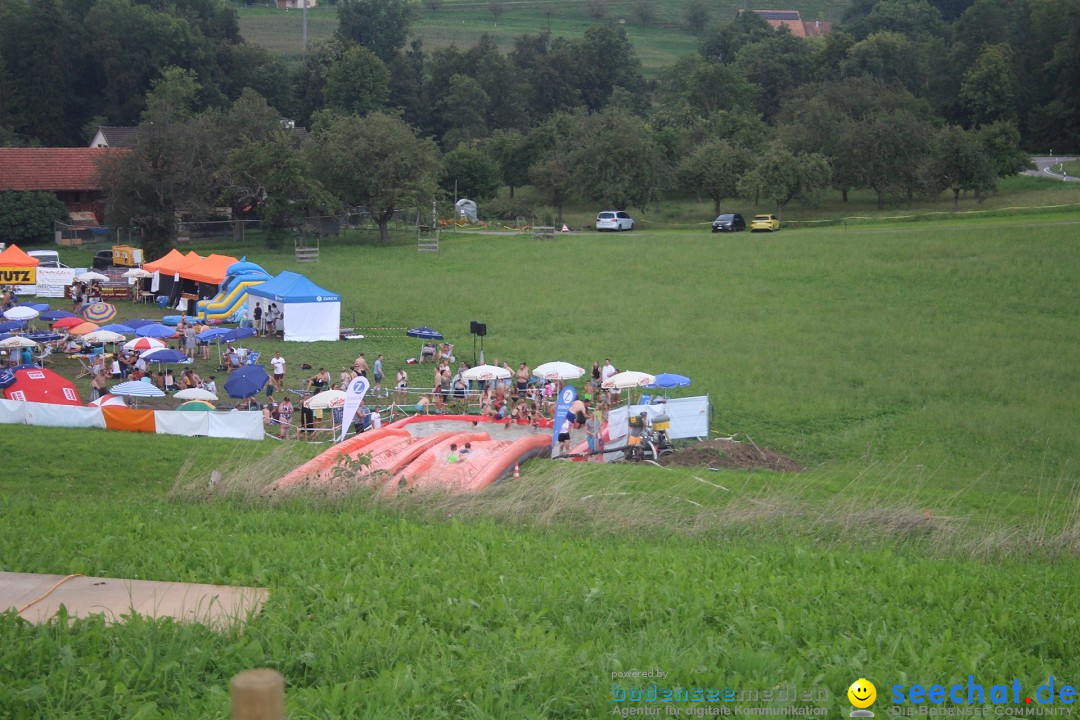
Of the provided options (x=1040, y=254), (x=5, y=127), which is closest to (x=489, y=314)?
(x=1040, y=254)

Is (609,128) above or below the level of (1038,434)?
above

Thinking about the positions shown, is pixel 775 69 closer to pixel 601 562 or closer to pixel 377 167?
pixel 377 167

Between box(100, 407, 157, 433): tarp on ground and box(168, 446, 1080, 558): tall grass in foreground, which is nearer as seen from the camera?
box(168, 446, 1080, 558): tall grass in foreground

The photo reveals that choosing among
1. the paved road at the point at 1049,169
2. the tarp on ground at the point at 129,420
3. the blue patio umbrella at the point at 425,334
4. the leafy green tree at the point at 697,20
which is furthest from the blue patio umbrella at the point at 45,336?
the leafy green tree at the point at 697,20

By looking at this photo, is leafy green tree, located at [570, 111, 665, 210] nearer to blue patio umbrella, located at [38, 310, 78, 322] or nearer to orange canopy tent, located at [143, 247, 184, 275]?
orange canopy tent, located at [143, 247, 184, 275]

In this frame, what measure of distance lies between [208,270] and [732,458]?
2452 centimetres

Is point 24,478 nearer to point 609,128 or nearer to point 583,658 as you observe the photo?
point 583,658

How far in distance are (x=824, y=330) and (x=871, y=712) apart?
86.3 ft

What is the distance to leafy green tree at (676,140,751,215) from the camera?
61406 millimetres

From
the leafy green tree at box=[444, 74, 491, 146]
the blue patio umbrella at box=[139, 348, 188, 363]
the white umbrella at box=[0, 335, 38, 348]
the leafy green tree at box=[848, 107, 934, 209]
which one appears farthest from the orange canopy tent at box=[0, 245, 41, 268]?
the leafy green tree at box=[444, 74, 491, 146]

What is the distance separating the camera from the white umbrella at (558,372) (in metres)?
24.5

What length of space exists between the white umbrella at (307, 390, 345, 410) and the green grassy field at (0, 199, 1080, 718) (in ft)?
10.8

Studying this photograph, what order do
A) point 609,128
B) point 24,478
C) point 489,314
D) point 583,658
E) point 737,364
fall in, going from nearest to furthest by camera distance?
point 583,658
point 24,478
point 737,364
point 489,314
point 609,128

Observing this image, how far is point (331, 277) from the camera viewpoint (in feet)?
141
